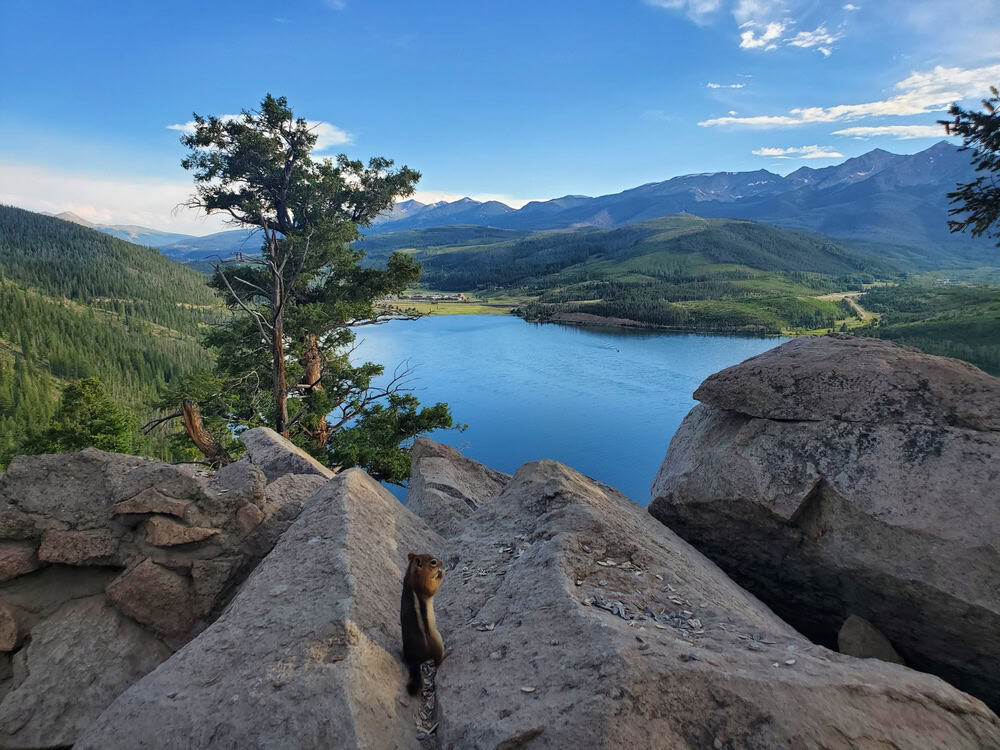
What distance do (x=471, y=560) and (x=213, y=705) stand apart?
379 centimetres

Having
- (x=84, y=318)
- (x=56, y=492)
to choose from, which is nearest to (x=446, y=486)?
(x=56, y=492)

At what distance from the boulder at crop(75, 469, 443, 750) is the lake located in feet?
97.7

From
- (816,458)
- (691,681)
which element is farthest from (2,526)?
(816,458)

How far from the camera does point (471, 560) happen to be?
313 inches

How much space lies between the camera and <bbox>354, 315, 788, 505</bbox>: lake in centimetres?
4931

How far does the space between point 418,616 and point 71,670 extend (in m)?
4.33

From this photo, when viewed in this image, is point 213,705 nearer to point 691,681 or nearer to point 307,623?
point 307,623

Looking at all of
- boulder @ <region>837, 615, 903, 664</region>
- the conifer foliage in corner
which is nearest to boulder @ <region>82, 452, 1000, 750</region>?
boulder @ <region>837, 615, 903, 664</region>

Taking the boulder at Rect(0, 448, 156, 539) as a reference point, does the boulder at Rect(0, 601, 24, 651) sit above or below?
below

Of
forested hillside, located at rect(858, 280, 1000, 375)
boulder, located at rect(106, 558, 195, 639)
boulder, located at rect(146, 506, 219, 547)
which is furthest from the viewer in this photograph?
forested hillside, located at rect(858, 280, 1000, 375)

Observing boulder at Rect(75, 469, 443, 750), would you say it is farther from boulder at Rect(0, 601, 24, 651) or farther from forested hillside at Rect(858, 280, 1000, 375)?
forested hillside at Rect(858, 280, 1000, 375)

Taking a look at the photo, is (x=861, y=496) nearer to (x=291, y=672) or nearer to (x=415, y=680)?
(x=415, y=680)

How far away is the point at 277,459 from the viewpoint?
11523 mm

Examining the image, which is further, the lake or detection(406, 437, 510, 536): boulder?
the lake
